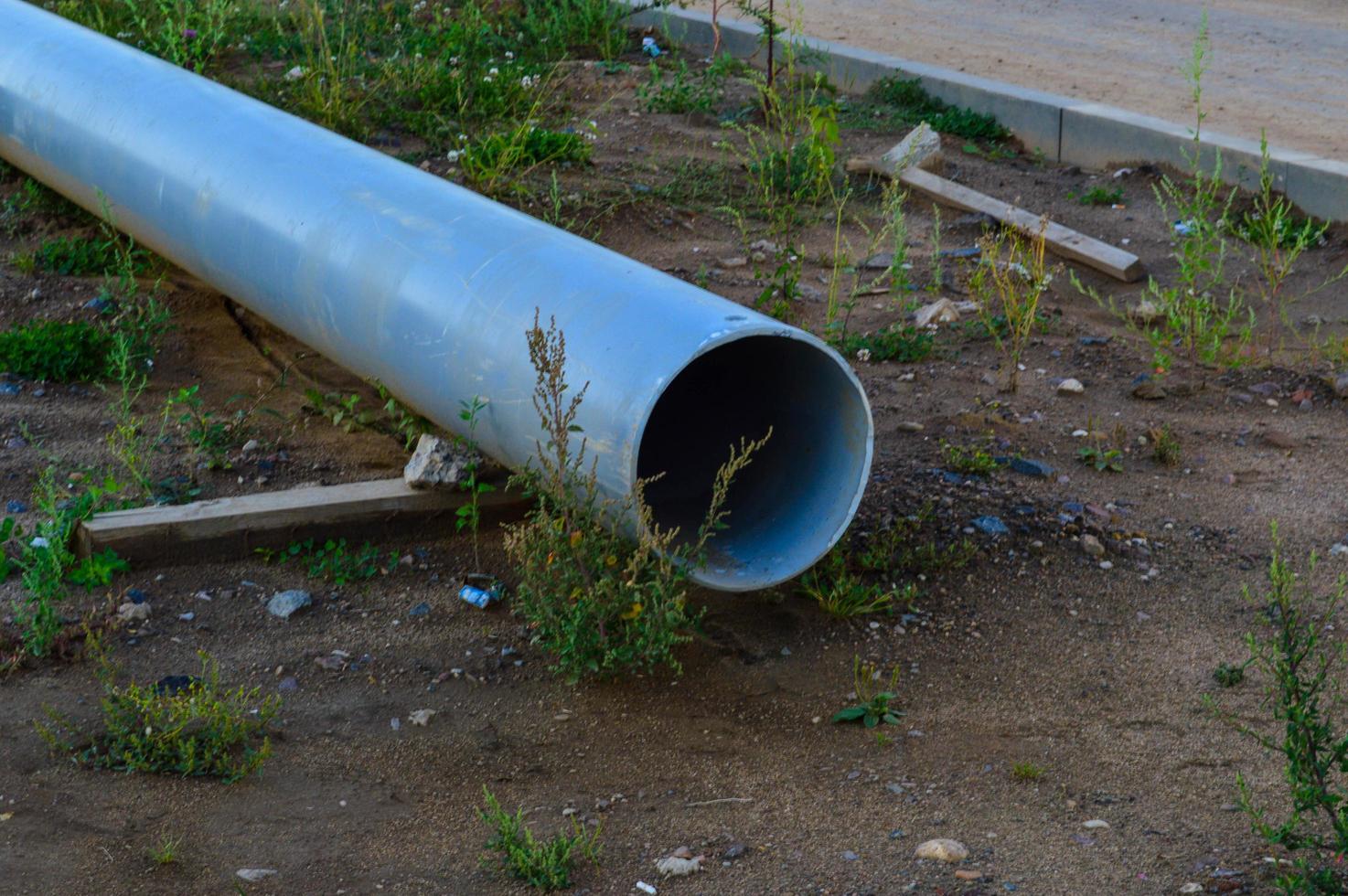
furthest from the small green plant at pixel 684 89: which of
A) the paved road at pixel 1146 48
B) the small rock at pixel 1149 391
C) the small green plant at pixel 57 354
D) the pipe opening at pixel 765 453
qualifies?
the pipe opening at pixel 765 453

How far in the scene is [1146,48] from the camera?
896 cm

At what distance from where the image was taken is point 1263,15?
32.2ft

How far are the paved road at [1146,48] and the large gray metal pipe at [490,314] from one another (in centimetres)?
428

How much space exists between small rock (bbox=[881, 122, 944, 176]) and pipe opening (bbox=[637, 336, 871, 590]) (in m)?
2.96

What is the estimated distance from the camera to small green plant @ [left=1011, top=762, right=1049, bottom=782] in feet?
9.45

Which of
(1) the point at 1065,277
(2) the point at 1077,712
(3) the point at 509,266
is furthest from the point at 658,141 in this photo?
(2) the point at 1077,712

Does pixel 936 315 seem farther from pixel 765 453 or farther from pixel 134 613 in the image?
pixel 134 613

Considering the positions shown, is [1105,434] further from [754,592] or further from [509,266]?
[509,266]

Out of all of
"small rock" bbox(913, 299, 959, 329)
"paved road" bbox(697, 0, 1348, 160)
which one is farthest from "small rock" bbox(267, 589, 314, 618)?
"paved road" bbox(697, 0, 1348, 160)

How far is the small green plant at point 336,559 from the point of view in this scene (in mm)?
3611

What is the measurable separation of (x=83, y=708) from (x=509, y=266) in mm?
1326

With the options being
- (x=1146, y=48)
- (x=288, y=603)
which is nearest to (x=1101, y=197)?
(x=1146, y=48)

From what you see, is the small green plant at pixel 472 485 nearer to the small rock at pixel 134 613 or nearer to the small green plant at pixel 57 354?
the small rock at pixel 134 613

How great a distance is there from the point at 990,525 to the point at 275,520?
1855 millimetres
